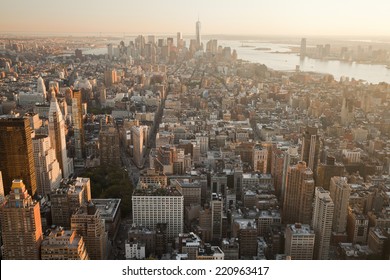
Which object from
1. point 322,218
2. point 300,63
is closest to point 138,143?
point 300,63

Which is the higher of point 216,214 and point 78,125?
point 78,125

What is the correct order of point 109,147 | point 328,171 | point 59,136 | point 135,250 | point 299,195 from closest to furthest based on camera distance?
point 135,250 < point 299,195 < point 328,171 < point 59,136 < point 109,147

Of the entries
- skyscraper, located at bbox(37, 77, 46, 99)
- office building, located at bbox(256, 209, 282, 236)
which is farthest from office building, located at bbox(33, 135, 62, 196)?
office building, located at bbox(256, 209, 282, 236)

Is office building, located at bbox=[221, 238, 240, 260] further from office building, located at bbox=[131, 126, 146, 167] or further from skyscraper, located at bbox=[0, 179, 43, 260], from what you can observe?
office building, located at bbox=[131, 126, 146, 167]

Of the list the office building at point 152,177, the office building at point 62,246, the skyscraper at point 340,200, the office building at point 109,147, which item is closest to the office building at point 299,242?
the skyscraper at point 340,200

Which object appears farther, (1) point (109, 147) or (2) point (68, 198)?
(1) point (109, 147)

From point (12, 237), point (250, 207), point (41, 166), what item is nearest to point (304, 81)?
point (250, 207)

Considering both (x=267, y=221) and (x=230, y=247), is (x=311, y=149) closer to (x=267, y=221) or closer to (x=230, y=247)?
(x=267, y=221)
